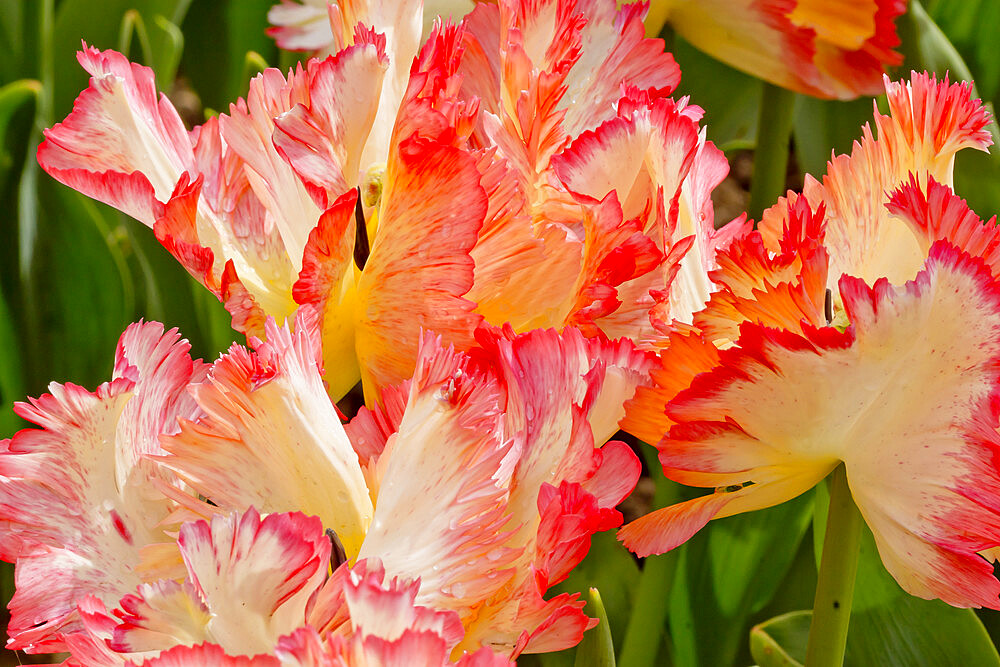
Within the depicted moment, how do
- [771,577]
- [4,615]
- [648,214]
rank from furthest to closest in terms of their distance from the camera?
[4,615], [771,577], [648,214]

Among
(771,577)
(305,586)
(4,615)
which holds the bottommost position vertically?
(4,615)

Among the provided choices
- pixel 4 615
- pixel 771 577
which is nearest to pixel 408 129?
pixel 771 577

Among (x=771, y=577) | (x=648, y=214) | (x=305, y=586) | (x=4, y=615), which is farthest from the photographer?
(x=4, y=615)

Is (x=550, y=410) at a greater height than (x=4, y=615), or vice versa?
(x=550, y=410)

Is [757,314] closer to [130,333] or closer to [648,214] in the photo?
[648,214]

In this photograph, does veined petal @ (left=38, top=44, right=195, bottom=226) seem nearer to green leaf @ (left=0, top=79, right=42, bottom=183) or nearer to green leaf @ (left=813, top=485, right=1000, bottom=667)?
green leaf @ (left=813, top=485, right=1000, bottom=667)

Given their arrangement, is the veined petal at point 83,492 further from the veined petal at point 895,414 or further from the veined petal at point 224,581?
the veined petal at point 895,414

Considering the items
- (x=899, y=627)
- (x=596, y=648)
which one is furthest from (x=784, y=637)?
(x=596, y=648)
